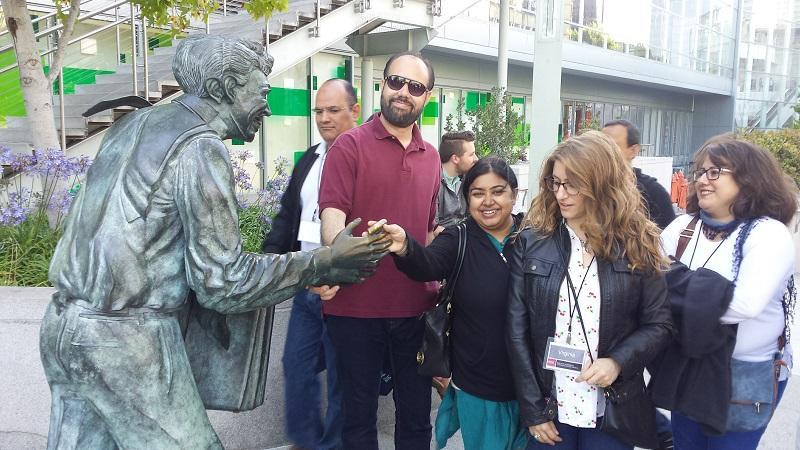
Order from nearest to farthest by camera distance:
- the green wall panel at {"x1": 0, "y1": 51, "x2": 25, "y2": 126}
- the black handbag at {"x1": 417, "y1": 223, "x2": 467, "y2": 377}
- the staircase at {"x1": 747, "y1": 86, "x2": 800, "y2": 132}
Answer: the black handbag at {"x1": 417, "y1": 223, "x2": 467, "y2": 377} → the green wall panel at {"x1": 0, "y1": 51, "x2": 25, "y2": 126} → the staircase at {"x1": 747, "y1": 86, "x2": 800, "y2": 132}

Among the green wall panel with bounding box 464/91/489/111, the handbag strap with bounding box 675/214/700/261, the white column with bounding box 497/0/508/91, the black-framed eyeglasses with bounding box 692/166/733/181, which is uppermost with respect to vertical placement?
the white column with bounding box 497/0/508/91

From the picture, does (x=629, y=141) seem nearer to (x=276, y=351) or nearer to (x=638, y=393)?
(x=638, y=393)

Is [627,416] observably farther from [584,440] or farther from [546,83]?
[546,83]

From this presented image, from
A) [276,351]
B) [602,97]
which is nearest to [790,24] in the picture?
[602,97]

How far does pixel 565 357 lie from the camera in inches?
97.2

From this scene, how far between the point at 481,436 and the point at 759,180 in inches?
58.2

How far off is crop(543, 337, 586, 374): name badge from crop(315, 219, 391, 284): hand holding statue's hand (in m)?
0.87

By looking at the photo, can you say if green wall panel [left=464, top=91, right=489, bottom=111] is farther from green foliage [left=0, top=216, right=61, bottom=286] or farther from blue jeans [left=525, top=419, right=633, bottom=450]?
blue jeans [left=525, top=419, right=633, bottom=450]

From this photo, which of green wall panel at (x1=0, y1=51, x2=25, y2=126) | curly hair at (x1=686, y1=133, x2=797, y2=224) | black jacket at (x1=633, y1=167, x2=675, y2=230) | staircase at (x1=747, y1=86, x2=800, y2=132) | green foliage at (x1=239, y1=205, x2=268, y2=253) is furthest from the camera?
staircase at (x1=747, y1=86, x2=800, y2=132)

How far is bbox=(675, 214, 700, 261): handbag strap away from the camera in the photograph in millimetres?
2824

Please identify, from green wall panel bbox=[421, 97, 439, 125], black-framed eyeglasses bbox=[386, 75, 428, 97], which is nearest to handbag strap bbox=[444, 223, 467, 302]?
black-framed eyeglasses bbox=[386, 75, 428, 97]

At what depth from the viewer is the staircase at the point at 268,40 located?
7344mm

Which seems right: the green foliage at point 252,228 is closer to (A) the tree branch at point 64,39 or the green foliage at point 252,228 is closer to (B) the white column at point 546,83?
(A) the tree branch at point 64,39

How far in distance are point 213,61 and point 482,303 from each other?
4.76 feet
